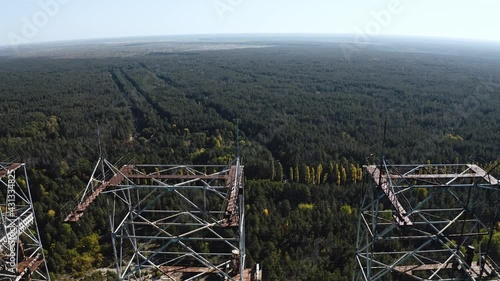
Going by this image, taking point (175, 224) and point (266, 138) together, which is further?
point (266, 138)

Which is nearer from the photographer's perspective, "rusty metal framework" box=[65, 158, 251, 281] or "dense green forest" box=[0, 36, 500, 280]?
"rusty metal framework" box=[65, 158, 251, 281]

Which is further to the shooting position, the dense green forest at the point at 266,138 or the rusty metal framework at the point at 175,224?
the dense green forest at the point at 266,138

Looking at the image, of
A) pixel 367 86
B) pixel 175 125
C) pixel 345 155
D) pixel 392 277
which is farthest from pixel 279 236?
pixel 367 86

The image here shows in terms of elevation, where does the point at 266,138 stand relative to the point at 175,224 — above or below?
below
